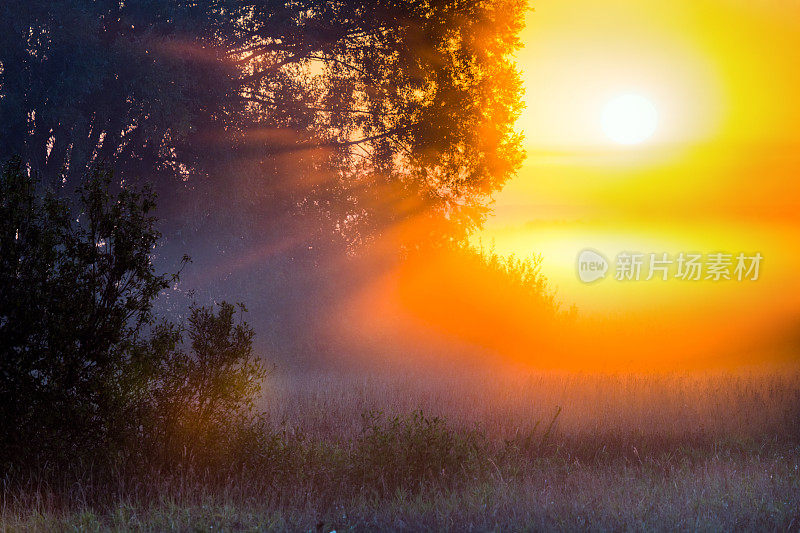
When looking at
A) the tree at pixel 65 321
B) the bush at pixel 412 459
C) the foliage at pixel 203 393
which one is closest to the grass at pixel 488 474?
the bush at pixel 412 459

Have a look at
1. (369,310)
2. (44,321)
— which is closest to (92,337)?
(44,321)

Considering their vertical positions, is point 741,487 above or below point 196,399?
below

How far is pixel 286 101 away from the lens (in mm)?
23062

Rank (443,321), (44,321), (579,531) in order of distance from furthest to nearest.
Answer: (443,321) < (44,321) < (579,531)

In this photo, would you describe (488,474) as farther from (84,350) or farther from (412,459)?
(84,350)

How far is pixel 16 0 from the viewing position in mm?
19688

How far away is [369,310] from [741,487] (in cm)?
1495

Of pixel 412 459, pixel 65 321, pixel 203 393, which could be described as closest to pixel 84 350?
pixel 65 321

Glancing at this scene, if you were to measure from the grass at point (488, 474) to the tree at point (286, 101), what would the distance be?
9.47 meters

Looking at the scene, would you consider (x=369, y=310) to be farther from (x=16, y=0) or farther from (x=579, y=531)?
(x=579, y=531)

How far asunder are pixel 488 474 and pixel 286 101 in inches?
644

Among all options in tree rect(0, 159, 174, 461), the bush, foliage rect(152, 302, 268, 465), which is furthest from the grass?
tree rect(0, 159, 174, 461)

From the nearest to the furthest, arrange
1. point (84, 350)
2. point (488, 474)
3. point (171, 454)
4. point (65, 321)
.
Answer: point (65, 321), point (84, 350), point (171, 454), point (488, 474)

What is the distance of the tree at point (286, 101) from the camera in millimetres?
20234
